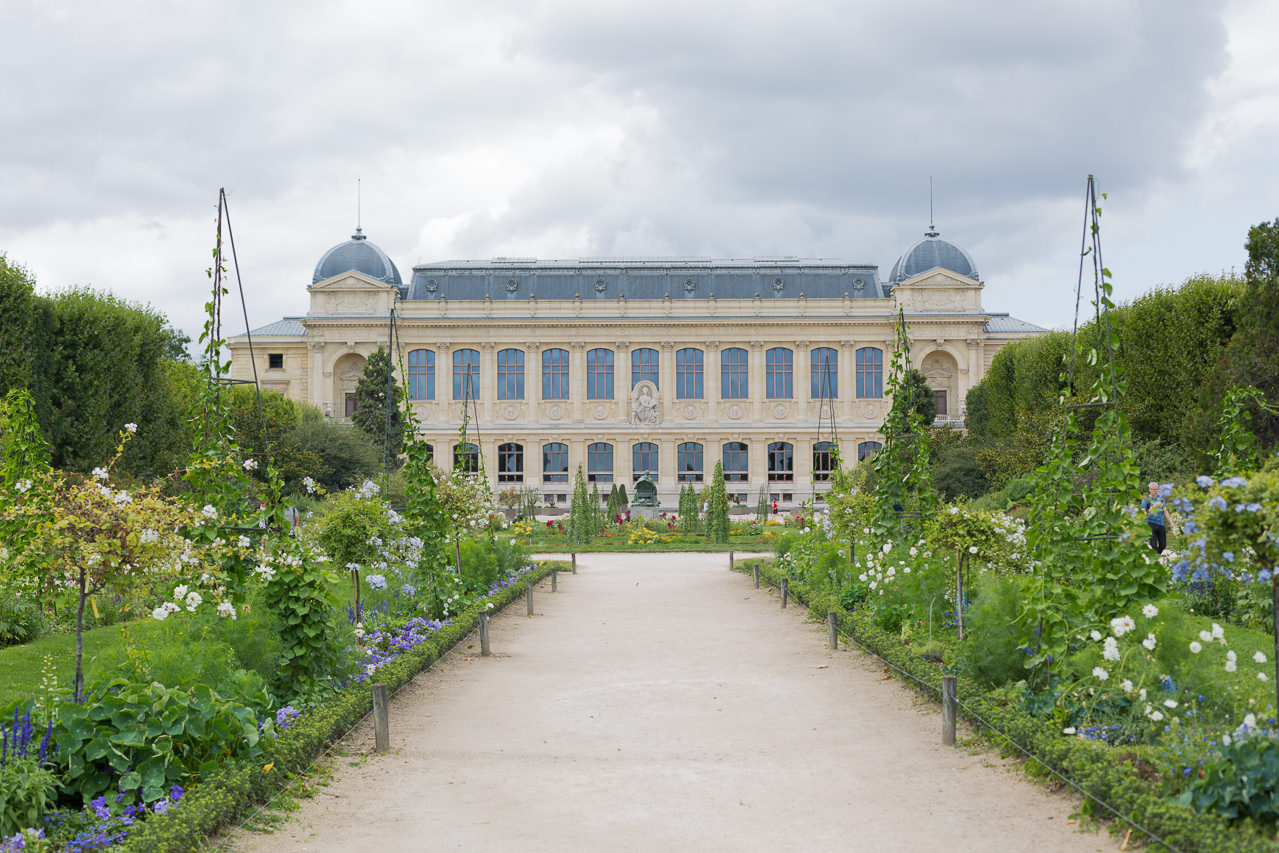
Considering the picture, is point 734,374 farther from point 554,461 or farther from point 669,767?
point 669,767

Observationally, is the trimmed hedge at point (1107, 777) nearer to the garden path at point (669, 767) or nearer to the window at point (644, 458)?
the garden path at point (669, 767)

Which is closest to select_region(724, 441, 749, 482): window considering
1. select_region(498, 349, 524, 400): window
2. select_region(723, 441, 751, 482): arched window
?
select_region(723, 441, 751, 482): arched window

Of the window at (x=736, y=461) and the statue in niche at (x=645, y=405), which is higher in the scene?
the statue in niche at (x=645, y=405)

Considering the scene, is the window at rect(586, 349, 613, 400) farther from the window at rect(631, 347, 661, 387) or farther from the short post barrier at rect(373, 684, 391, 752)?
the short post barrier at rect(373, 684, 391, 752)

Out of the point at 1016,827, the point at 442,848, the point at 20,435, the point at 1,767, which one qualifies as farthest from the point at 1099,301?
the point at 20,435

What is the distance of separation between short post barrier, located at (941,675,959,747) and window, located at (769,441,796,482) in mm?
51767

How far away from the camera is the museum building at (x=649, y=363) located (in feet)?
195

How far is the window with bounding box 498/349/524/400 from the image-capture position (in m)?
60.3

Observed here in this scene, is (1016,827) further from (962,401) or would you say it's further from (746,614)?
(962,401)

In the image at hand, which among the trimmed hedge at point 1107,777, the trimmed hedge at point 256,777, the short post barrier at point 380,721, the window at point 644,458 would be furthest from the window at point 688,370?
the short post barrier at point 380,721

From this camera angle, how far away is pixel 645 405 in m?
59.9

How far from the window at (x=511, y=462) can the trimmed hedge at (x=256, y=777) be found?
49.6 meters

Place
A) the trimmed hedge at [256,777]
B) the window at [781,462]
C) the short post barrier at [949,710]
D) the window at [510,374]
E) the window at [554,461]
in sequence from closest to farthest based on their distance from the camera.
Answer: the trimmed hedge at [256,777] → the short post barrier at [949,710] → the window at [781,462] → the window at [554,461] → the window at [510,374]

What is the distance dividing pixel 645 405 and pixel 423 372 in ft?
41.6
